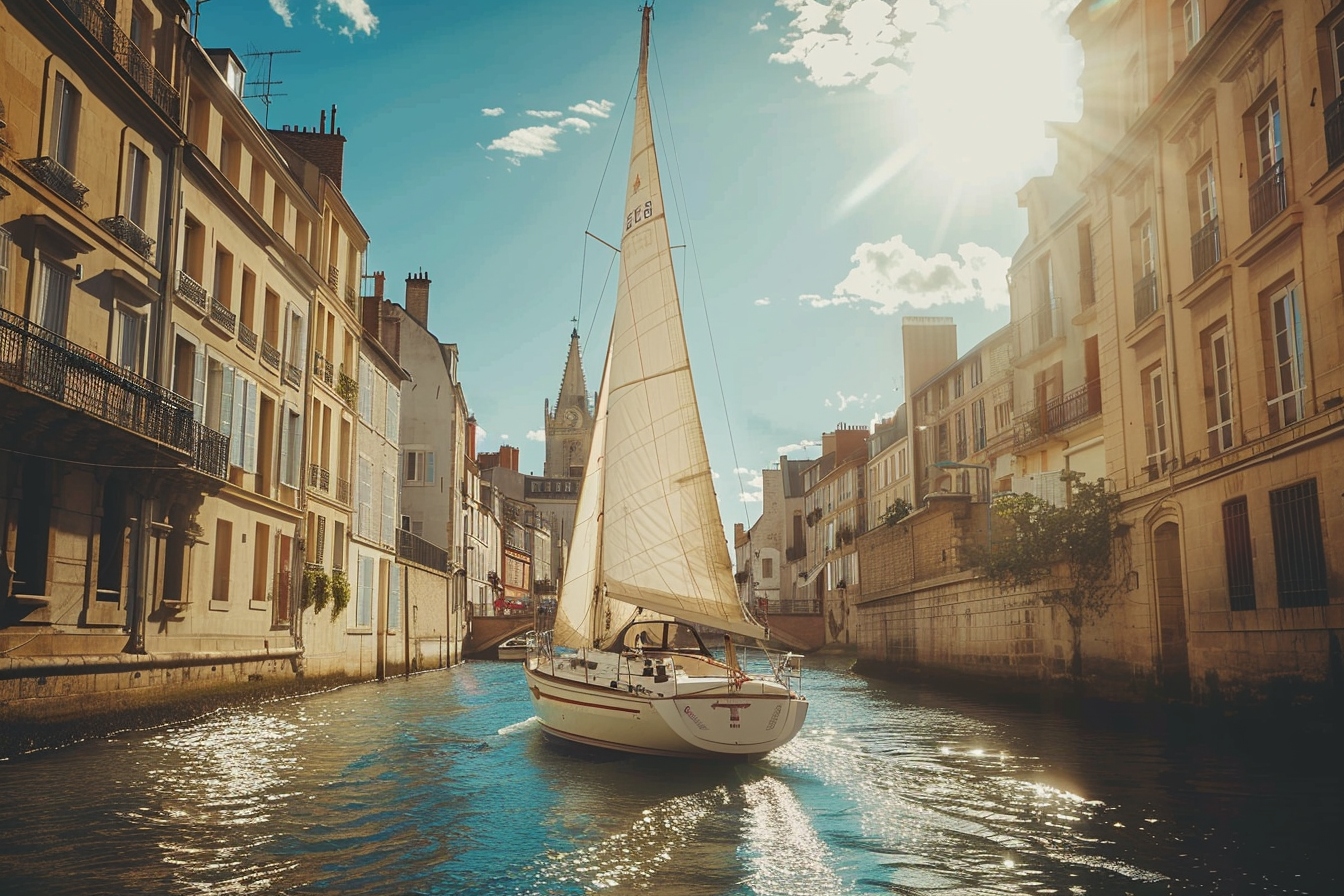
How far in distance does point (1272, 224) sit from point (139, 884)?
58.1 feet

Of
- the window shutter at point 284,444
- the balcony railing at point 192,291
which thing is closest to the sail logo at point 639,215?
the balcony railing at point 192,291

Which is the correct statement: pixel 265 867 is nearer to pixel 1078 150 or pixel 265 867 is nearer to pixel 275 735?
pixel 275 735

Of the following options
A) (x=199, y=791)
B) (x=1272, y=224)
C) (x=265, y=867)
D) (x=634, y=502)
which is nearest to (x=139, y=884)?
(x=265, y=867)

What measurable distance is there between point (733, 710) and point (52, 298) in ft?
42.4

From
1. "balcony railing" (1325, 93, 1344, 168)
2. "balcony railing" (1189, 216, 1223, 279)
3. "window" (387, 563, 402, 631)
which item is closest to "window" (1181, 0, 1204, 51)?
"balcony railing" (1189, 216, 1223, 279)

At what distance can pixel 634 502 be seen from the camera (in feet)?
56.0

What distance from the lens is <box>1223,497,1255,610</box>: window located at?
712 inches

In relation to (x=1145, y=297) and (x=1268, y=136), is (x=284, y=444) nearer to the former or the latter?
(x=1145, y=297)

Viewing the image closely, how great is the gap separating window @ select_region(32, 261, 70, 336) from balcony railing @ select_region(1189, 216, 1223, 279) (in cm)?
2018

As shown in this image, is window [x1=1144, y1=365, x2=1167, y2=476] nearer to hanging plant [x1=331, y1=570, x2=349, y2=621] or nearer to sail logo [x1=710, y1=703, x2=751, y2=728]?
sail logo [x1=710, y1=703, x2=751, y2=728]

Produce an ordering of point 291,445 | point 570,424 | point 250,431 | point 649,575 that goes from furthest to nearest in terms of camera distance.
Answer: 1. point 570,424
2. point 291,445
3. point 250,431
4. point 649,575

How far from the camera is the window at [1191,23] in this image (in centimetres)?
2087

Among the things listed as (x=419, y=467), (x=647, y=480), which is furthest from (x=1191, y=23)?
(x=419, y=467)

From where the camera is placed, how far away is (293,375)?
2980 centimetres
